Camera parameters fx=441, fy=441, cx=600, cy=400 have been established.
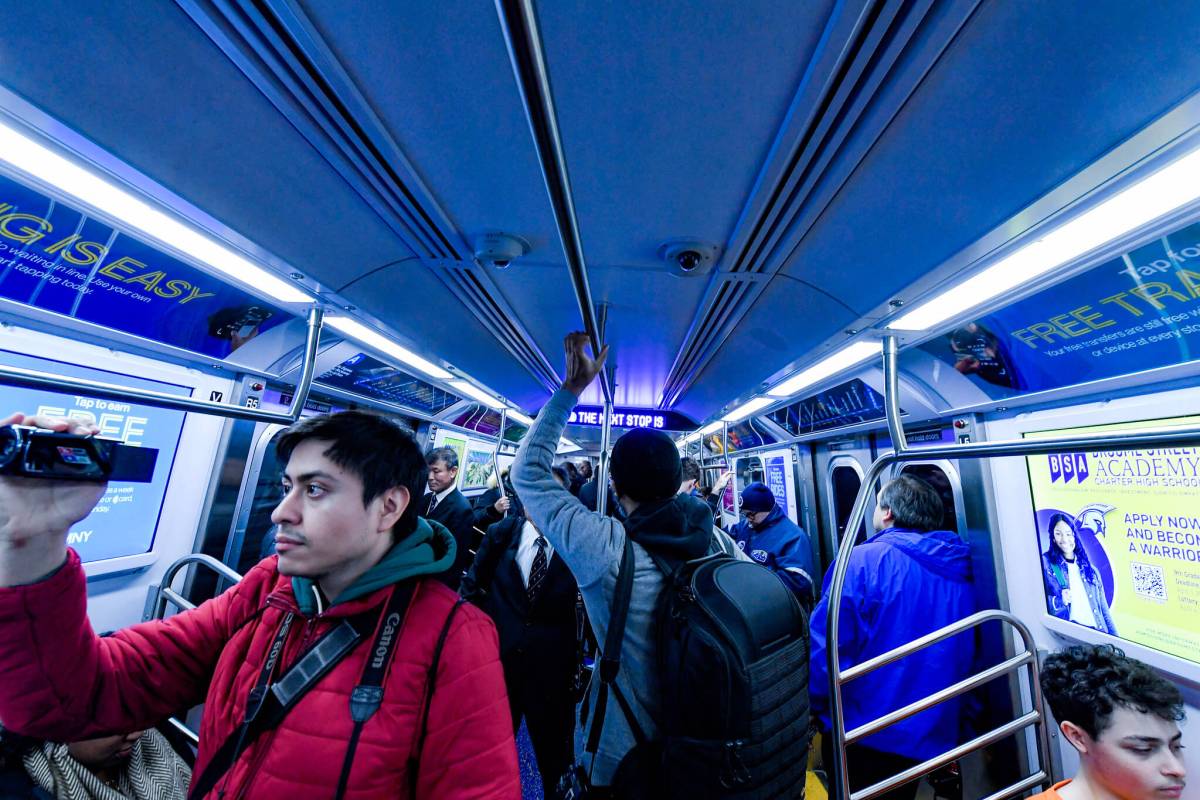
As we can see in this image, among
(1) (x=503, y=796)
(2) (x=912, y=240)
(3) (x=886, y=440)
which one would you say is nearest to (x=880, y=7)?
(2) (x=912, y=240)

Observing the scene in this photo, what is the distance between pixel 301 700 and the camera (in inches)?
46.2

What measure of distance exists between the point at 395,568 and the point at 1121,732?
114 inches

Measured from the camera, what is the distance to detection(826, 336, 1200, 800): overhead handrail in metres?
0.87

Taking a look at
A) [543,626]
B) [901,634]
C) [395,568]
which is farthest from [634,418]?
[395,568]

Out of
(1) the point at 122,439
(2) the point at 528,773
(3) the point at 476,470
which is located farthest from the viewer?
(3) the point at 476,470

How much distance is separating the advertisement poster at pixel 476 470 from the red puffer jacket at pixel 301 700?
21.4 ft

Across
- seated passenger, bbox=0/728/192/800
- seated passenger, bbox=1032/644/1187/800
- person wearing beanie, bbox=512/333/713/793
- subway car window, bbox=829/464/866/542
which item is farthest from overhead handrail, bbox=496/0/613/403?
subway car window, bbox=829/464/866/542

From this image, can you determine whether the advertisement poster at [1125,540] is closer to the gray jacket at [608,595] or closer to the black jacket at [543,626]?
the gray jacket at [608,595]

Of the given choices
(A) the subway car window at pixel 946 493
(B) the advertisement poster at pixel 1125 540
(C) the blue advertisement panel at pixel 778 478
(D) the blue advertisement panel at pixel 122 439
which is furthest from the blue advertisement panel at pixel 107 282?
(C) the blue advertisement panel at pixel 778 478

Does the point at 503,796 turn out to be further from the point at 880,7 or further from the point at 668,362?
the point at 668,362

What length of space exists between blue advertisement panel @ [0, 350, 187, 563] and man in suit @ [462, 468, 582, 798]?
2315 millimetres

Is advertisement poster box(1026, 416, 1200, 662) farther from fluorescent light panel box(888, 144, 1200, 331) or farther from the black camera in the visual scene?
the black camera

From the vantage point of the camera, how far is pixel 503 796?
44.0 inches

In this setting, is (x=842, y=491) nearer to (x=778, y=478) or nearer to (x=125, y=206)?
(x=778, y=478)
